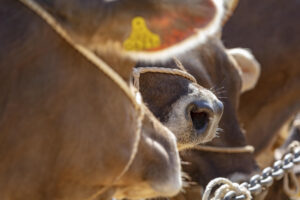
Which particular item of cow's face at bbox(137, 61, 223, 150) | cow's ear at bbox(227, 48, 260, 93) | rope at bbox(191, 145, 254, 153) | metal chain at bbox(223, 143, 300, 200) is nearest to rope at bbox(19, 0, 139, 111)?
cow's face at bbox(137, 61, 223, 150)

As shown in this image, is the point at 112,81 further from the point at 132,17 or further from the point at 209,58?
the point at 209,58

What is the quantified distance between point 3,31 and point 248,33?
2.67 m

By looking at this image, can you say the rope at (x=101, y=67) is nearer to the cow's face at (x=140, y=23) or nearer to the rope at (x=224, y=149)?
the cow's face at (x=140, y=23)

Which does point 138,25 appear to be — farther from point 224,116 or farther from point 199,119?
point 224,116

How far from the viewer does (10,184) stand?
1146 mm

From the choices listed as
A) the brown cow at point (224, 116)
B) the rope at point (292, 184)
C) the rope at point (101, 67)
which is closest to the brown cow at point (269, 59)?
the rope at point (292, 184)

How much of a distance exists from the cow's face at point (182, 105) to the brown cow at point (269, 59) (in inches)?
68.8

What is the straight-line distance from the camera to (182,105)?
1809mm

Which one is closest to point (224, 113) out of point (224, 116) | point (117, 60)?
point (224, 116)

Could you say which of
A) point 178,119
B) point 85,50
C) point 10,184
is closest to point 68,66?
point 85,50

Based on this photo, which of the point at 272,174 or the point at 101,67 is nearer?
the point at 101,67

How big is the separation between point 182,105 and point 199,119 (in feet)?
0.32

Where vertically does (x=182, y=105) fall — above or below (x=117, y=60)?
below

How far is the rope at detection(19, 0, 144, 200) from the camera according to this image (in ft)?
3.69
